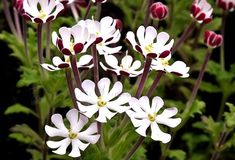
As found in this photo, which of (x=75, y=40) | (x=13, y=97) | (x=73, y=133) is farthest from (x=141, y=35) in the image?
(x=13, y=97)

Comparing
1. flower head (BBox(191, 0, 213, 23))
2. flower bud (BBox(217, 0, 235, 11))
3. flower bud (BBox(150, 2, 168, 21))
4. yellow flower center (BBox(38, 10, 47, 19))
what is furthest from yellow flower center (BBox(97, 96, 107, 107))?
flower bud (BBox(217, 0, 235, 11))

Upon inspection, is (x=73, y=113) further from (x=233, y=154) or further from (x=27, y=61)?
(x=233, y=154)

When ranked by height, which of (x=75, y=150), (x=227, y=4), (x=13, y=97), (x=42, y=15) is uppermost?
(x=42, y=15)

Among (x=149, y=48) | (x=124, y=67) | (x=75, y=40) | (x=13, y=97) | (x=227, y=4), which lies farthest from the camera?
(x=13, y=97)

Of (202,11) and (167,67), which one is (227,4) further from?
(167,67)

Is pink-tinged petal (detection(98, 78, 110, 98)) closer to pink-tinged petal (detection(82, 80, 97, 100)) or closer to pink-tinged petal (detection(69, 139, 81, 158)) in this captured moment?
pink-tinged petal (detection(82, 80, 97, 100))

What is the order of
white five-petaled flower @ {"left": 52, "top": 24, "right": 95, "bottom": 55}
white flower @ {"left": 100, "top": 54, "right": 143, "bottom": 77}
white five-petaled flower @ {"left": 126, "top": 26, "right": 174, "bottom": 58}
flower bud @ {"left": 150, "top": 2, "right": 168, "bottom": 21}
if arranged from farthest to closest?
flower bud @ {"left": 150, "top": 2, "right": 168, "bottom": 21}
white flower @ {"left": 100, "top": 54, "right": 143, "bottom": 77}
white five-petaled flower @ {"left": 126, "top": 26, "right": 174, "bottom": 58}
white five-petaled flower @ {"left": 52, "top": 24, "right": 95, "bottom": 55}

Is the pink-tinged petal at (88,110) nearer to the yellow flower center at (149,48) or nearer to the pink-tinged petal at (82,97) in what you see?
the pink-tinged petal at (82,97)
